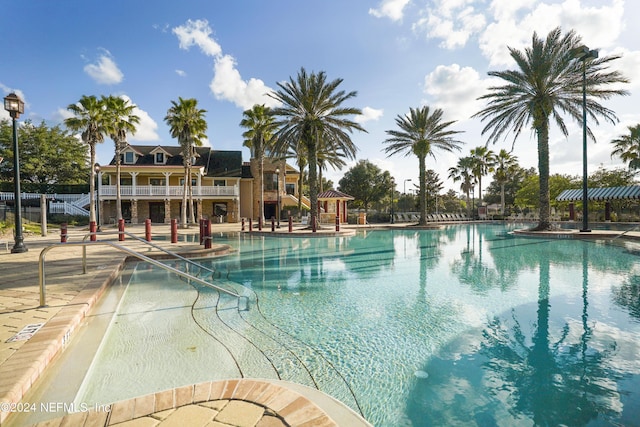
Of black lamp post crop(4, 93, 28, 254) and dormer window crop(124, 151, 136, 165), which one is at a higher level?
dormer window crop(124, 151, 136, 165)

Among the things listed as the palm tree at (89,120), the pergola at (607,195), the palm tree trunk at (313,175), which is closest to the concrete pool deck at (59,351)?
the palm tree trunk at (313,175)

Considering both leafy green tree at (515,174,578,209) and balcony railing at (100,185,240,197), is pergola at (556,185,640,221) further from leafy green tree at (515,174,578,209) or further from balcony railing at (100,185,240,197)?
balcony railing at (100,185,240,197)

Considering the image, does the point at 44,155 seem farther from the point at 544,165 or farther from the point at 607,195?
the point at 607,195

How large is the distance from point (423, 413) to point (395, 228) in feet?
85.6

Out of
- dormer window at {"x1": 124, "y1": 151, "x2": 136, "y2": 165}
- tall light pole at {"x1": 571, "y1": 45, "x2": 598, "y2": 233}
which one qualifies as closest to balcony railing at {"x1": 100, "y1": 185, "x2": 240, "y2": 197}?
dormer window at {"x1": 124, "y1": 151, "x2": 136, "y2": 165}

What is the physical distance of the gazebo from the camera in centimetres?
3075

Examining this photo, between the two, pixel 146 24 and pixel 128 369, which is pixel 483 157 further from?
pixel 128 369

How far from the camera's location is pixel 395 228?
93.1ft

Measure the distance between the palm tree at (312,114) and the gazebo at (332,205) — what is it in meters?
7.70

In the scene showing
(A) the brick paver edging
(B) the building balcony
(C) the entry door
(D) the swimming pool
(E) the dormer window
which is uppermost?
(E) the dormer window

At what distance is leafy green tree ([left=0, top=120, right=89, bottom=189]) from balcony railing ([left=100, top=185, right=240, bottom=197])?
15119mm

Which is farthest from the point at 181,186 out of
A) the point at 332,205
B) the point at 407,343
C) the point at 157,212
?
the point at 407,343

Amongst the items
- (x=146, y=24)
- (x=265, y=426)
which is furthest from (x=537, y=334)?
(x=146, y=24)

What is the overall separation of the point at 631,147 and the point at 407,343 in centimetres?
3881
